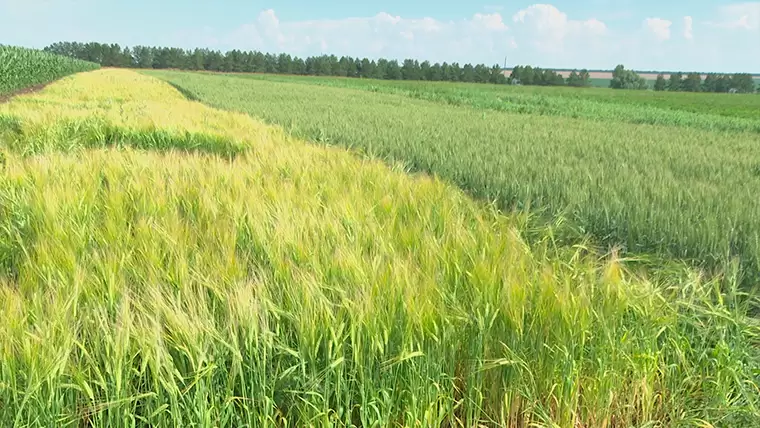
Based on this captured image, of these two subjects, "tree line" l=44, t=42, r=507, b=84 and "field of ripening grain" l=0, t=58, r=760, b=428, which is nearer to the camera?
Answer: "field of ripening grain" l=0, t=58, r=760, b=428

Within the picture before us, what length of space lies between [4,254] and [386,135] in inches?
212

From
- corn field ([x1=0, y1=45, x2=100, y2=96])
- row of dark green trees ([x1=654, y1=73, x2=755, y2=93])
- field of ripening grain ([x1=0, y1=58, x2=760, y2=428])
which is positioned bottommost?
field of ripening grain ([x1=0, y1=58, x2=760, y2=428])

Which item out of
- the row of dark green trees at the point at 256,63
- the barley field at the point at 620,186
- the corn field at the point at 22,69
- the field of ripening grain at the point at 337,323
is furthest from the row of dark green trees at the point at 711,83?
the field of ripening grain at the point at 337,323

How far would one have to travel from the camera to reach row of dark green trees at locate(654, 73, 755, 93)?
6550 centimetres

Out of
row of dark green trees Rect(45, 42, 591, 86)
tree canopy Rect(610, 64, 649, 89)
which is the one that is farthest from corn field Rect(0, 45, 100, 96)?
tree canopy Rect(610, 64, 649, 89)

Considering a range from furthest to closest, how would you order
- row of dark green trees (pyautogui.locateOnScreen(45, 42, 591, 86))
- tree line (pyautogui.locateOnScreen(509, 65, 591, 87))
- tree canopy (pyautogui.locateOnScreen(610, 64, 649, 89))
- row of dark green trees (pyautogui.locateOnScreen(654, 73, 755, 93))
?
row of dark green trees (pyautogui.locateOnScreen(45, 42, 591, 86)), tree line (pyautogui.locateOnScreen(509, 65, 591, 87)), tree canopy (pyautogui.locateOnScreen(610, 64, 649, 89)), row of dark green trees (pyautogui.locateOnScreen(654, 73, 755, 93))

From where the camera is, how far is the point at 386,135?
22.8 ft

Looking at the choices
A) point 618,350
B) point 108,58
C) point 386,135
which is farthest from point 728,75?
point 108,58

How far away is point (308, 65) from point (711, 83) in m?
66.4

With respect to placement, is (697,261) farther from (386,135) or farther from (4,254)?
(386,135)

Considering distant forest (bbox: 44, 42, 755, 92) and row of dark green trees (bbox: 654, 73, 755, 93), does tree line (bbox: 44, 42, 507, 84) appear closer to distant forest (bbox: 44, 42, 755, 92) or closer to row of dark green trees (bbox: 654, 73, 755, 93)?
distant forest (bbox: 44, 42, 755, 92)

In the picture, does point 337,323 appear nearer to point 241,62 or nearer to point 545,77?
point 545,77

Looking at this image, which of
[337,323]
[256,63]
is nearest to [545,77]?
[256,63]

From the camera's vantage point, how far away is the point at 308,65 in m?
91.4
